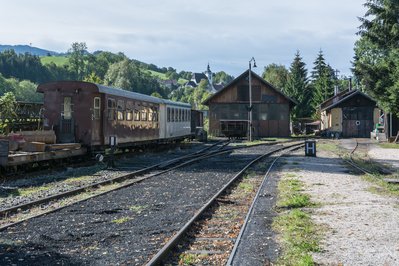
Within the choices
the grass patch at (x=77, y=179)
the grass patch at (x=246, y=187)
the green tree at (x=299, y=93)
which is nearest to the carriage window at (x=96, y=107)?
the grass patch at (x=77, y=179)

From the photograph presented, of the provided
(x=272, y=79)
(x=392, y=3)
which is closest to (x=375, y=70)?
(x=392, y=3)

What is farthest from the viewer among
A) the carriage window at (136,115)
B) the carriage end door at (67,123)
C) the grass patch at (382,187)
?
the carriage window at (136,115)

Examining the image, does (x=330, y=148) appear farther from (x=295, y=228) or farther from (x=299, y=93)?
(x=299, y=93)

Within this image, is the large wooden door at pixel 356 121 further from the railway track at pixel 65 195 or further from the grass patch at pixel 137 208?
the grass patch at pixel 137 208

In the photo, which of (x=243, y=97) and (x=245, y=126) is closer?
(x=245, y=126)

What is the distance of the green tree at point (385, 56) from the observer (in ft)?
107

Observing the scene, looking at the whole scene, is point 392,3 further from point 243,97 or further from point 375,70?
point 243,97

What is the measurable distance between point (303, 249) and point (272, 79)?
97846 millimetres

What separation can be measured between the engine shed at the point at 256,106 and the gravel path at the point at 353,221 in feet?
121

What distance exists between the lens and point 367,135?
179 ft

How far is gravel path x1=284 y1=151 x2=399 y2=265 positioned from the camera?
20.6 ft

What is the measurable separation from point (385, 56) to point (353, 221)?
30.7 metres

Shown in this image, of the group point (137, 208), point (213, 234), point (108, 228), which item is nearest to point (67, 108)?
point (137, 208)

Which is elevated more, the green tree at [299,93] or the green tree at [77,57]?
the green tree at [77,57]
